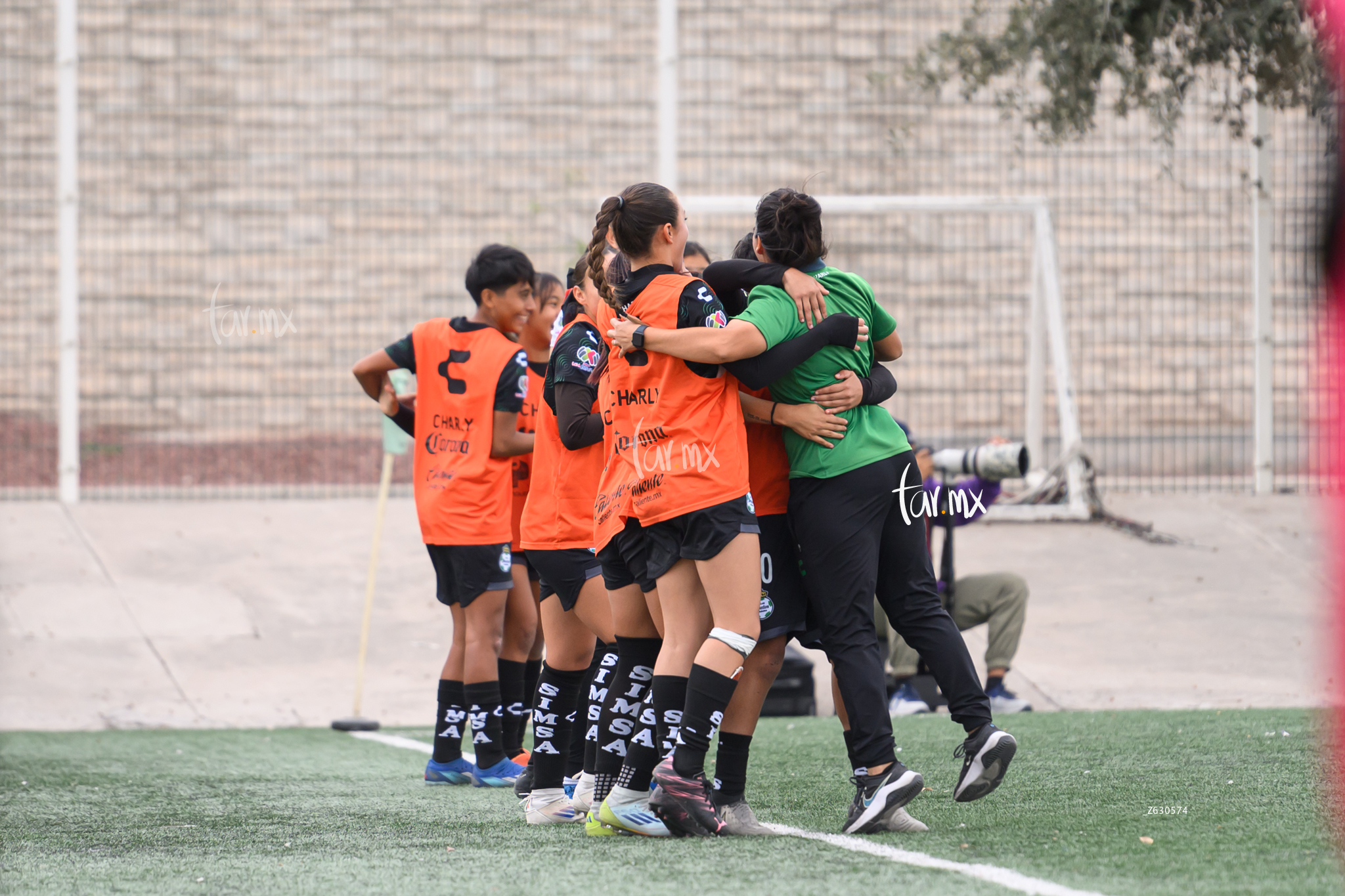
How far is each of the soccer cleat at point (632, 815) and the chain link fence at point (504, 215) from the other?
7.20 meters

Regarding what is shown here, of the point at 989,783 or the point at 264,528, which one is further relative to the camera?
the point at 264,528

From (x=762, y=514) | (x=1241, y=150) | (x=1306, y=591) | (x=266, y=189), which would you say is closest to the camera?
(x=762, y=514)

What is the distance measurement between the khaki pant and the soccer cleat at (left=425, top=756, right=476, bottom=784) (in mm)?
2599

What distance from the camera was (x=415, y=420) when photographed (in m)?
5.33

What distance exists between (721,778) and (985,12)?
7.68 metres

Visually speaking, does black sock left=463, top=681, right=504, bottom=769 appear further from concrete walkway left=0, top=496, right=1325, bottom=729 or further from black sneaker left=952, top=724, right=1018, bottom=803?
concrete walkway left=0, top=496, right=1325, bottom=729

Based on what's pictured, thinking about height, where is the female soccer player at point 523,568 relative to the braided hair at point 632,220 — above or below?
below

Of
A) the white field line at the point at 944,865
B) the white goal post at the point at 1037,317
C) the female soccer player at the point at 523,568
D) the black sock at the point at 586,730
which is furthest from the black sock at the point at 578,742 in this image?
the white goal post at the point at 1037,317

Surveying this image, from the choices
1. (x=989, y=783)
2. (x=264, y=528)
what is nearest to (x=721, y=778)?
(x=989, y=783)

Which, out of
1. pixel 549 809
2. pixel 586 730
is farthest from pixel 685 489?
pixel 586 730

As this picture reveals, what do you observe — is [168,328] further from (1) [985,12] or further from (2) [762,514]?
(2) [762,514]

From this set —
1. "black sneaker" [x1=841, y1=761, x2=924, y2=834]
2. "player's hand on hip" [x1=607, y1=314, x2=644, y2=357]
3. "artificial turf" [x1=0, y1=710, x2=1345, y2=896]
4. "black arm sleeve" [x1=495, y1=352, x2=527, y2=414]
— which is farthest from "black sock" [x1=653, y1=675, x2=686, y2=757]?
"black arm sleeve" [x1=495, y1=352, x2=527, y2=414]

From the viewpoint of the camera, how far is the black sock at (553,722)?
430 centimetres

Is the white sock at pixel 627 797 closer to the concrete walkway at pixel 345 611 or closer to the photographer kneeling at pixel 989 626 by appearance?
the photographer kneeling at pixel 989 626
